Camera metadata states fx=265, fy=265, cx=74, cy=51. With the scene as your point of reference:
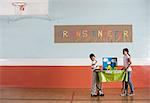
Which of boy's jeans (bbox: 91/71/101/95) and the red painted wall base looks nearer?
boy's jeans (bbox: 91/71/101/95)

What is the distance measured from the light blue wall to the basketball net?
0.75 ft

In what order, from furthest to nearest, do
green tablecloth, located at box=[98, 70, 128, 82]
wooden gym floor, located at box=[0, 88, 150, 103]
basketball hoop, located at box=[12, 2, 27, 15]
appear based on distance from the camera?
basketball hoop, located at box=[12, 2, 27, 15], green tablecloth, located at box=[98, 70, 128, 82], wooden gym floor, located at box=[0, 88, 150, 103]

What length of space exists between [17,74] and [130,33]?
3068 mm

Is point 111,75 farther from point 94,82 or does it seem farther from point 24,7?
point 24,7

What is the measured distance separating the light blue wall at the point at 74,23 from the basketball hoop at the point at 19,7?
0.23 meters

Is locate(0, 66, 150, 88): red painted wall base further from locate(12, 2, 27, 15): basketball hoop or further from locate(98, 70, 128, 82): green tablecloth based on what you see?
locate(12, 2, 27, 15): basketball hoop

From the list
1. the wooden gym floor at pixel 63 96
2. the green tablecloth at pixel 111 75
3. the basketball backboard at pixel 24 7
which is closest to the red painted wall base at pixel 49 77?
the wooden gym floor at pixel 63 96

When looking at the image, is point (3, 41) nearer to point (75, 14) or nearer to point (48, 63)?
point (48, 63)

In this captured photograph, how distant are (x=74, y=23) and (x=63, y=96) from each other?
1.97 meters

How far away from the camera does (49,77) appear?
681cm

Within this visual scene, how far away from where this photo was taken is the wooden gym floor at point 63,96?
208 inches

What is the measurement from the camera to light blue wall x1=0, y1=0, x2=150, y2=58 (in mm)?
6660

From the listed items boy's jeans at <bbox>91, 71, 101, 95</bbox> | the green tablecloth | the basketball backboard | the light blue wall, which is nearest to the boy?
boy's jeans at <bbox>91, 71, 101, 95</bbox>

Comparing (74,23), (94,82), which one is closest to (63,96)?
(94,82)
